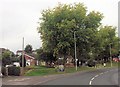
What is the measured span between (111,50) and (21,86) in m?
86.0

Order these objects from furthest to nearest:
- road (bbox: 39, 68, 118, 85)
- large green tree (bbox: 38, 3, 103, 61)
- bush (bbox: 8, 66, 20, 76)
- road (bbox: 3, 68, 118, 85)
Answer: large green tree (bbox: 38, 3, 103, 61) → bush (bbox: 8, 66, 20, 76) → road (bbox: 3, 68, 118, 85) → road (bbox: 39, 68, 118, 85)

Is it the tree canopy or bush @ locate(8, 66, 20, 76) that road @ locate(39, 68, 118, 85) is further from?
the tree canopy

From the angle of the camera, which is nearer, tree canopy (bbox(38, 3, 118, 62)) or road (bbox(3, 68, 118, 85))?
road (bbox(3, 68, 118, 85))

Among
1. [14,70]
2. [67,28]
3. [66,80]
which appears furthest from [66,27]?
[66,80]

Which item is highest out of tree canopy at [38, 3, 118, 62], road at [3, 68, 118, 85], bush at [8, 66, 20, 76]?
tree canopy at [38, 3, 118, 62]

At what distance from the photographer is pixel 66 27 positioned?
62156 millimetres

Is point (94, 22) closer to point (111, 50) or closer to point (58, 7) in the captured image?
point (58, 7)

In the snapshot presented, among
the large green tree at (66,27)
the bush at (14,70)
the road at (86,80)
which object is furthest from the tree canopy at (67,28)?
the road at (86,80)

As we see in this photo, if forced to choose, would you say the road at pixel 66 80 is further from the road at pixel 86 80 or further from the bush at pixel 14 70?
the bush at pixel 14 70

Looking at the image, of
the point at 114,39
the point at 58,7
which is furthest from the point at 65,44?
the point at 114,39

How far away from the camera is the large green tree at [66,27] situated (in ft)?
207

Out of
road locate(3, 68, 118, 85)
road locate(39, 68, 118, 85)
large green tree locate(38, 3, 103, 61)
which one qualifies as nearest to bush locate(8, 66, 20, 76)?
road locate(3, 68, 118, 85)

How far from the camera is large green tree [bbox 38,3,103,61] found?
207ft

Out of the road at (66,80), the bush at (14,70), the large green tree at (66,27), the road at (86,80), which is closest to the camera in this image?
the road at (86,80)
